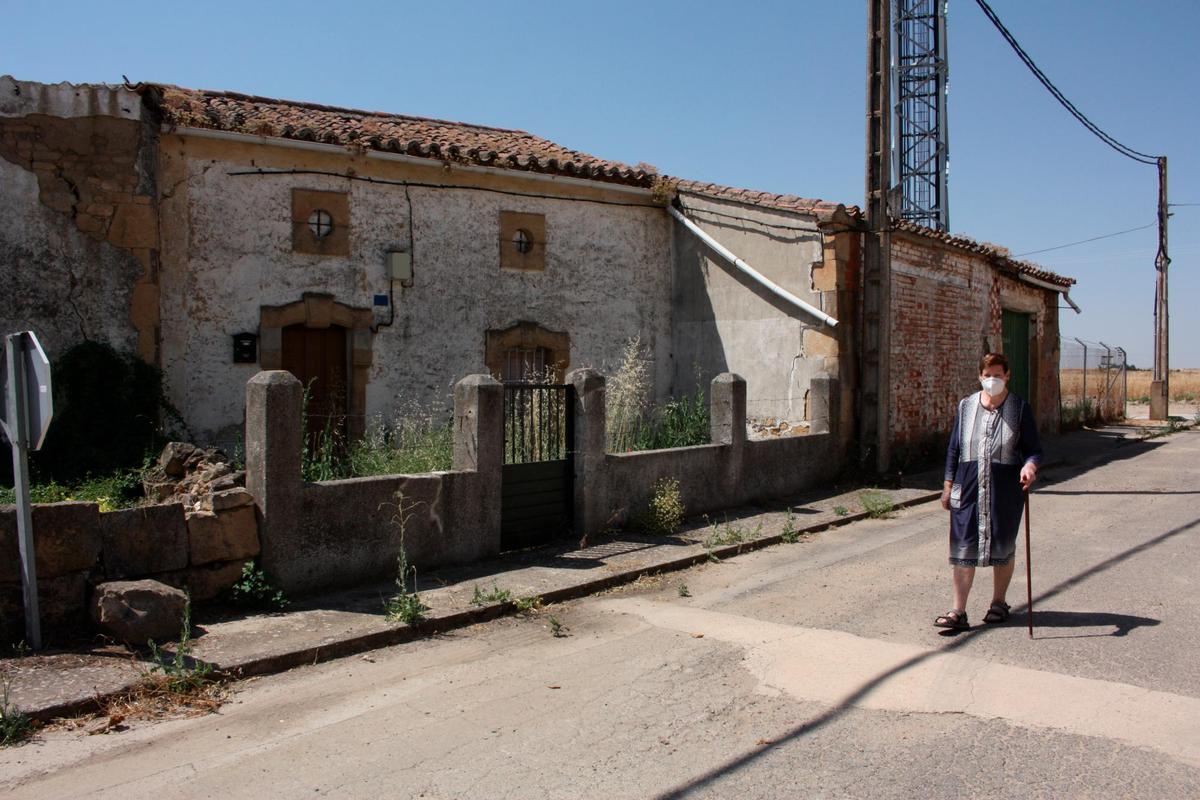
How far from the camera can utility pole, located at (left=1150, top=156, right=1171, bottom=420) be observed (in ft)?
83.8

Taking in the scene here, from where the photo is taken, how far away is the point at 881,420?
1245cm

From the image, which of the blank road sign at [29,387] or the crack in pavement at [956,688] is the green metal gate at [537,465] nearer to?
the crack in pavement at [956,688]

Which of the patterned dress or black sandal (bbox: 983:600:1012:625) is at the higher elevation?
the patterned dress

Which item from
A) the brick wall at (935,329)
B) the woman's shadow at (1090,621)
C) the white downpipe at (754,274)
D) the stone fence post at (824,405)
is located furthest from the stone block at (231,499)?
the brick wall at (935,329)

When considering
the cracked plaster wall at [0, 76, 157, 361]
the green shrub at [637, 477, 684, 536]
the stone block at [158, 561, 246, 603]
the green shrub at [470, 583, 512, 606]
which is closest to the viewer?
the stone block at [158, 561, 246, 603]

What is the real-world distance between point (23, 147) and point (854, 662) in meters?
9.30

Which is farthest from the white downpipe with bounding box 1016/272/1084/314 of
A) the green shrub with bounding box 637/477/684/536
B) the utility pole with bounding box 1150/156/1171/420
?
the green shrub with bounding box 637/477/684/536

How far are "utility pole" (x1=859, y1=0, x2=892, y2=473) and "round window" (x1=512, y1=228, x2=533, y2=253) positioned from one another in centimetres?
464

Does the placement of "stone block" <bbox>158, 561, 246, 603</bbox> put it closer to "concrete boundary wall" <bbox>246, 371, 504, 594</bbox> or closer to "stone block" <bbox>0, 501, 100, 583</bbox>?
"concrete boundary wall" <bbox>246, 371, 504, 594</bbox>

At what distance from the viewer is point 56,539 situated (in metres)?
5.48

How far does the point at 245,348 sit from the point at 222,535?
513cm

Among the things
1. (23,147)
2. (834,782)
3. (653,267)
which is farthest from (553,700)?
(653,267)

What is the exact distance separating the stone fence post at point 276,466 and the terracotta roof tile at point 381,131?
5318mm

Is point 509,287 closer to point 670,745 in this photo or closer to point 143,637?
point 143,637
